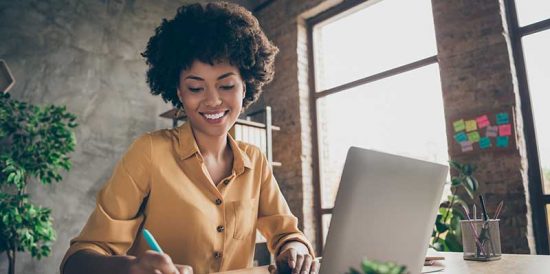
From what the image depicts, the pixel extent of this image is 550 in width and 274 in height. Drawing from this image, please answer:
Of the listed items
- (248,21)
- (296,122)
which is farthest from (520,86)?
(248,21)

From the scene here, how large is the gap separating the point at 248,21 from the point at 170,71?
333 mm

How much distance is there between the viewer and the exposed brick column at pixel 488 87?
289 cm

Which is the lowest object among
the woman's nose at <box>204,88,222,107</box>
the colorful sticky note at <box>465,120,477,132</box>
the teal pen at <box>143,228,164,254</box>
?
the teal pen at <box>143,228,164,254</box>

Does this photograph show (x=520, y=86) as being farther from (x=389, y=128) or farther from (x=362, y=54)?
(x=362, y=54)

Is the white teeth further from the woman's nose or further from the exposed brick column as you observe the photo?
the exposed brick column

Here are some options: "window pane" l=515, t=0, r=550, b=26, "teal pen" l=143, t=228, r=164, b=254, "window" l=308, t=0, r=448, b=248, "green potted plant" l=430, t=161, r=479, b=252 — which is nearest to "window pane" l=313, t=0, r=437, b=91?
"window" l=308, t=0, r=448, b=248

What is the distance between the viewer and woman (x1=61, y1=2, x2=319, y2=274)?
1.12 meters

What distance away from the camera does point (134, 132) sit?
4.04 meters

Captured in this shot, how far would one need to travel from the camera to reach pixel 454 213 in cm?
302

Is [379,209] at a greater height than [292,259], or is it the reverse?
[379,209]

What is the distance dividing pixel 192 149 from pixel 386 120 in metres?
2.96

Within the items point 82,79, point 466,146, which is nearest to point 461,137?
point 466,146

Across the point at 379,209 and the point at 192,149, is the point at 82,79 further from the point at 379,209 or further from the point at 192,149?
the point at 379,209

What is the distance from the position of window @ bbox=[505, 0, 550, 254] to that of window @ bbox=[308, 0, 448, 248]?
627mm
